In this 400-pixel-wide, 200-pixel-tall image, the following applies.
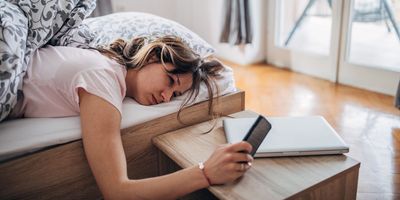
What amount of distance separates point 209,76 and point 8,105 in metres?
0.56

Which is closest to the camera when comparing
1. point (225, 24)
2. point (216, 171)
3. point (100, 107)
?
point (216, 171)

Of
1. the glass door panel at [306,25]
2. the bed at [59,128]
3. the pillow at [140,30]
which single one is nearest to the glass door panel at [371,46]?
the glass door panel at [306,25]

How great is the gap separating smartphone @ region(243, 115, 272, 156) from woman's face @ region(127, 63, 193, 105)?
32 cm

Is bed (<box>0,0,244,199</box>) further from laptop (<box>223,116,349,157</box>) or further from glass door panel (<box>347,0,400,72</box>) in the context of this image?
glass door panel (<box>347,0,400,72</box>)

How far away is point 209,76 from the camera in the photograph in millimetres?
1127

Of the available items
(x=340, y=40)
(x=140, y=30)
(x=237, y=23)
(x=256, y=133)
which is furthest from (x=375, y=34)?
(x=256, y=133)

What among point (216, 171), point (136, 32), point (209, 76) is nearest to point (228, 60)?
point (136, 32)

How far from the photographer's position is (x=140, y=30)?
139 centimetres

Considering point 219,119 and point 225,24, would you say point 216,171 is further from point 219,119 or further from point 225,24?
point 225,24

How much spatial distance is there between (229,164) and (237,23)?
211 cm

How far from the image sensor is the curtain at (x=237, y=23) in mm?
2656

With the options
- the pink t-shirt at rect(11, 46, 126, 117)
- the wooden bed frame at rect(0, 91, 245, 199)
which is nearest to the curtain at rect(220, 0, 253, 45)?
the wooden bed frame at rect(0, 91, 245, 199)

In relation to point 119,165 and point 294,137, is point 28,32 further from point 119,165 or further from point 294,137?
point 294,137

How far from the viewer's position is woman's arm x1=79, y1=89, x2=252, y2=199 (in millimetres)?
739
